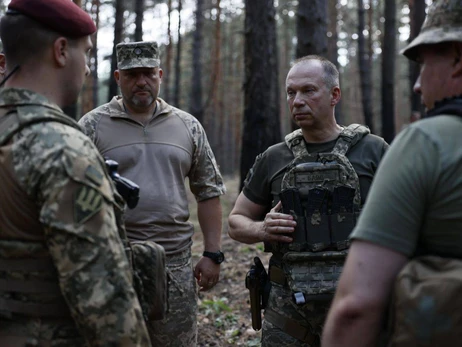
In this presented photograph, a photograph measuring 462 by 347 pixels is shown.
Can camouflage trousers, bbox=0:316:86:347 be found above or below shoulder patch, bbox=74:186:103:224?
below

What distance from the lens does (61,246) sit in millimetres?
1800

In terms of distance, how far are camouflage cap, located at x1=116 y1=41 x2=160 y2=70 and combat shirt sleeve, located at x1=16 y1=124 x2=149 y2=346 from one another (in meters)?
2.14

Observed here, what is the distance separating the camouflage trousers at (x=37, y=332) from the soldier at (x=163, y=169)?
1.65 metres

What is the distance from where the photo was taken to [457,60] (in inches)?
67.7

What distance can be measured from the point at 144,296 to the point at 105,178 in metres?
0.61

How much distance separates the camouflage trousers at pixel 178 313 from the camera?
11.9 ft

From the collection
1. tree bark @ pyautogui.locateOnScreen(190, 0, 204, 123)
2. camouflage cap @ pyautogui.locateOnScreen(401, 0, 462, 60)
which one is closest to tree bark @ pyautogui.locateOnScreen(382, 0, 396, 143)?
tree bark @ pyautogui.locateOnScreen(190, 0, 204, 123)

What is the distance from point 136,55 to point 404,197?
109 inches

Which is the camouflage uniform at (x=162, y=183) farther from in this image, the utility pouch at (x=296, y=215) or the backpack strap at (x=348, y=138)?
the backpack strap at (x=348, y=138)

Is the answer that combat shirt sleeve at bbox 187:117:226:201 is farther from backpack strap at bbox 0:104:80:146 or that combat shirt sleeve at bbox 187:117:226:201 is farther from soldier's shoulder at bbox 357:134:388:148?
backpack strap at bbox 0:104:80:146

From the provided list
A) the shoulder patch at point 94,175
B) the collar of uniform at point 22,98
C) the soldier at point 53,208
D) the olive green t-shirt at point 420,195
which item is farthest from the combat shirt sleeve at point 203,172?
the olive green t-shirt at point 420,195

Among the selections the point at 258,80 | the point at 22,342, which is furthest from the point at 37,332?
the point at 258,80

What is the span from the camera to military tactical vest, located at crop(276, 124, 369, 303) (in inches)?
122

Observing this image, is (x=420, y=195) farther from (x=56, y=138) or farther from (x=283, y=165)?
(x=283, y=165)
